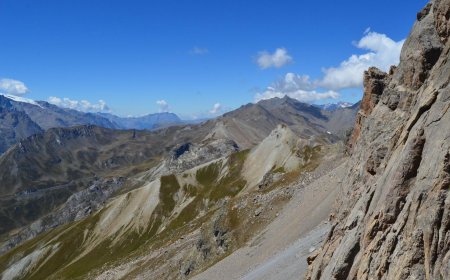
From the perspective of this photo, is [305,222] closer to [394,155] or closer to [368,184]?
[368,184]

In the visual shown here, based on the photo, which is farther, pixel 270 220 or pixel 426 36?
pixel 270 220

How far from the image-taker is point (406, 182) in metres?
26.2

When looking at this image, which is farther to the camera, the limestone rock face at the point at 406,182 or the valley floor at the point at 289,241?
the valley floor at the point at 289,241

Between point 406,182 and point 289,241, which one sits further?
point 289,241

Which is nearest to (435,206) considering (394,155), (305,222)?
(394,155)

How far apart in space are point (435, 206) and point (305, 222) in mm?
40625

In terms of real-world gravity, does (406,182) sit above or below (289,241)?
above

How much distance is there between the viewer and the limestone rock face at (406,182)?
A: 22.7m

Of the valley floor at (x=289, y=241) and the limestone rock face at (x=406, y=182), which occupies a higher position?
the limestone rock face at (x=406, y=182)

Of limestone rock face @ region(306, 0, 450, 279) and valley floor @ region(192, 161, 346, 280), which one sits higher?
limestone rock face @ region(306, 0, 450, 279)

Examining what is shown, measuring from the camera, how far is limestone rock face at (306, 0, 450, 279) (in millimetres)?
22719

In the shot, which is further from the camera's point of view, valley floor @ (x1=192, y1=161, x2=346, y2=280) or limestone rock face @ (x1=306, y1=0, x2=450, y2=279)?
valley floor @ (x1=192, y1=161, x2=346, y2=280)

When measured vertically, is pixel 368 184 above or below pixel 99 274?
above

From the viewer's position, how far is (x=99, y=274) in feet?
425
